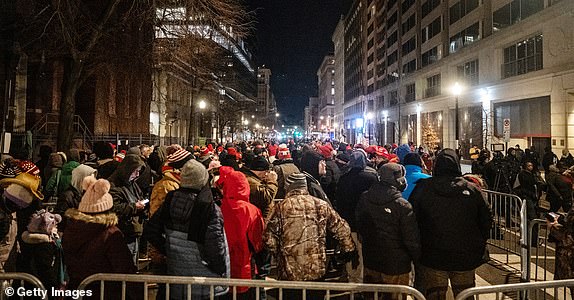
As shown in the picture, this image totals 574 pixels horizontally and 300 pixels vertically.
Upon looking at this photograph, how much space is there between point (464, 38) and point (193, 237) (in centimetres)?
3837

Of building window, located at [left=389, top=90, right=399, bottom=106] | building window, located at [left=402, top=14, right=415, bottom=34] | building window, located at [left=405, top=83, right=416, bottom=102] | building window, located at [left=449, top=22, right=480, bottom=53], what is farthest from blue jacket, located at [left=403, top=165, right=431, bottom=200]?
building window, located at [left=389, top=90, right=399, bottom=106]

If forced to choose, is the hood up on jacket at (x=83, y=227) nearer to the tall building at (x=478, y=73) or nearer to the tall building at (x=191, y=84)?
the tall building at (x=191, y=84)

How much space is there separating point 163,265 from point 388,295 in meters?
2.59

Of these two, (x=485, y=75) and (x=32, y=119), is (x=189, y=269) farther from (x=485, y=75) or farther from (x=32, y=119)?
(x=485, y=75)

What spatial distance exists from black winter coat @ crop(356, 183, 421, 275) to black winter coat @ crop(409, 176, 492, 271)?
275 millimetres

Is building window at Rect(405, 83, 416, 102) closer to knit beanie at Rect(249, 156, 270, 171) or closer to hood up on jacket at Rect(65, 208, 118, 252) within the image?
knit beanie at Rect(249, 156, 270, 171)

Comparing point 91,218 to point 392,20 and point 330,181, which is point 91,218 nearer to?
point 330,181

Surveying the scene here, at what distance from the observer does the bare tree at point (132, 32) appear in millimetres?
14398

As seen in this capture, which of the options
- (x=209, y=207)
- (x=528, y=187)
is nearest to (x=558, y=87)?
(x=528, y=187)

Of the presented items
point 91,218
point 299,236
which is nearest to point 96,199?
→ point 91,218

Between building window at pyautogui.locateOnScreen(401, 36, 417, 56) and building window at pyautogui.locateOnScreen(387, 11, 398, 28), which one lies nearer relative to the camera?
→ building window at pyautogui.locateOnScreen(401, 36, 417, 56)

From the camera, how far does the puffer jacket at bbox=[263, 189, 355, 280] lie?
4.28 metres

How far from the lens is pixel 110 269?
13.3ft

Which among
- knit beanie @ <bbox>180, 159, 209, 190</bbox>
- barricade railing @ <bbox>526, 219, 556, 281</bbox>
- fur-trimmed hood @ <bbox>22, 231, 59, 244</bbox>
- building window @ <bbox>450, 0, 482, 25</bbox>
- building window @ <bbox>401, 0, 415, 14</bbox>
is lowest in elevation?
barricade railing @ <bbox>526, 219, 556, 281</bbox>
